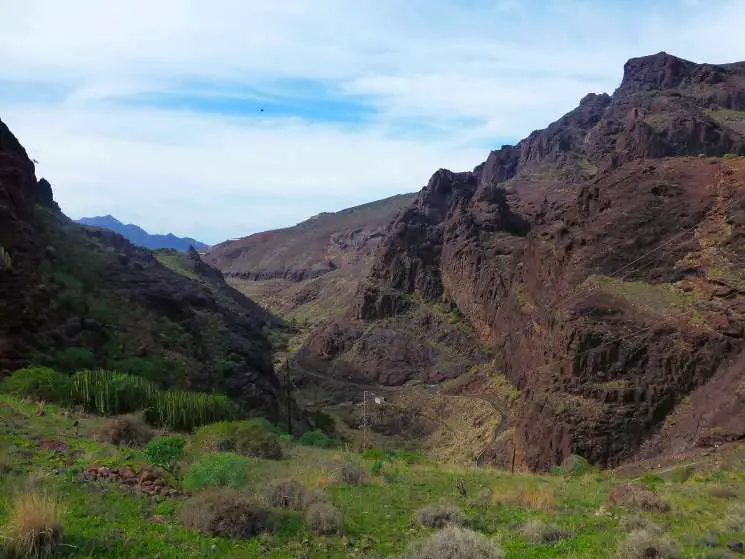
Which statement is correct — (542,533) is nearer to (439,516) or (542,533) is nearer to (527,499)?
(439,516)

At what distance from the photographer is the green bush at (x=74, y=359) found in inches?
916

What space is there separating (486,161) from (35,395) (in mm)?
124776

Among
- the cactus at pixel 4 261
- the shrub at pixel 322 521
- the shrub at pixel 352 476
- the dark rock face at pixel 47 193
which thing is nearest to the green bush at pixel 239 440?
the shrub at pixel 352 476

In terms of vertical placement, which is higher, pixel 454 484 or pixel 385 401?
pixel 454 484

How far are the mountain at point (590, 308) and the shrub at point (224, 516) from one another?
65.2ft

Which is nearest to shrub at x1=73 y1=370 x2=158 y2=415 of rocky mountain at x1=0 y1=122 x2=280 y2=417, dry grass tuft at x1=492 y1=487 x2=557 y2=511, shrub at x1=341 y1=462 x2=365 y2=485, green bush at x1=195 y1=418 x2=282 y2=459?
rocky mountain at x1=0 y1=122 x2=280 y2=417

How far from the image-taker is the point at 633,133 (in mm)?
70188

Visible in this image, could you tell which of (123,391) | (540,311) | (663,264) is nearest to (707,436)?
(663,264)

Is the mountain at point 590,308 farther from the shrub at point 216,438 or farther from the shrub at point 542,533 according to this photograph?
the shrub at point 216,438

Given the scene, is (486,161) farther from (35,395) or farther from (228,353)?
(35,395)

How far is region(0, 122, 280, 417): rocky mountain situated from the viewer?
2377cm

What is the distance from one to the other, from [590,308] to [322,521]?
24803mm

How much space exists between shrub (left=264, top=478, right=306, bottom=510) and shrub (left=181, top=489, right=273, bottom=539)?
1.21m

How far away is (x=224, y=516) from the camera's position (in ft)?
26.2
